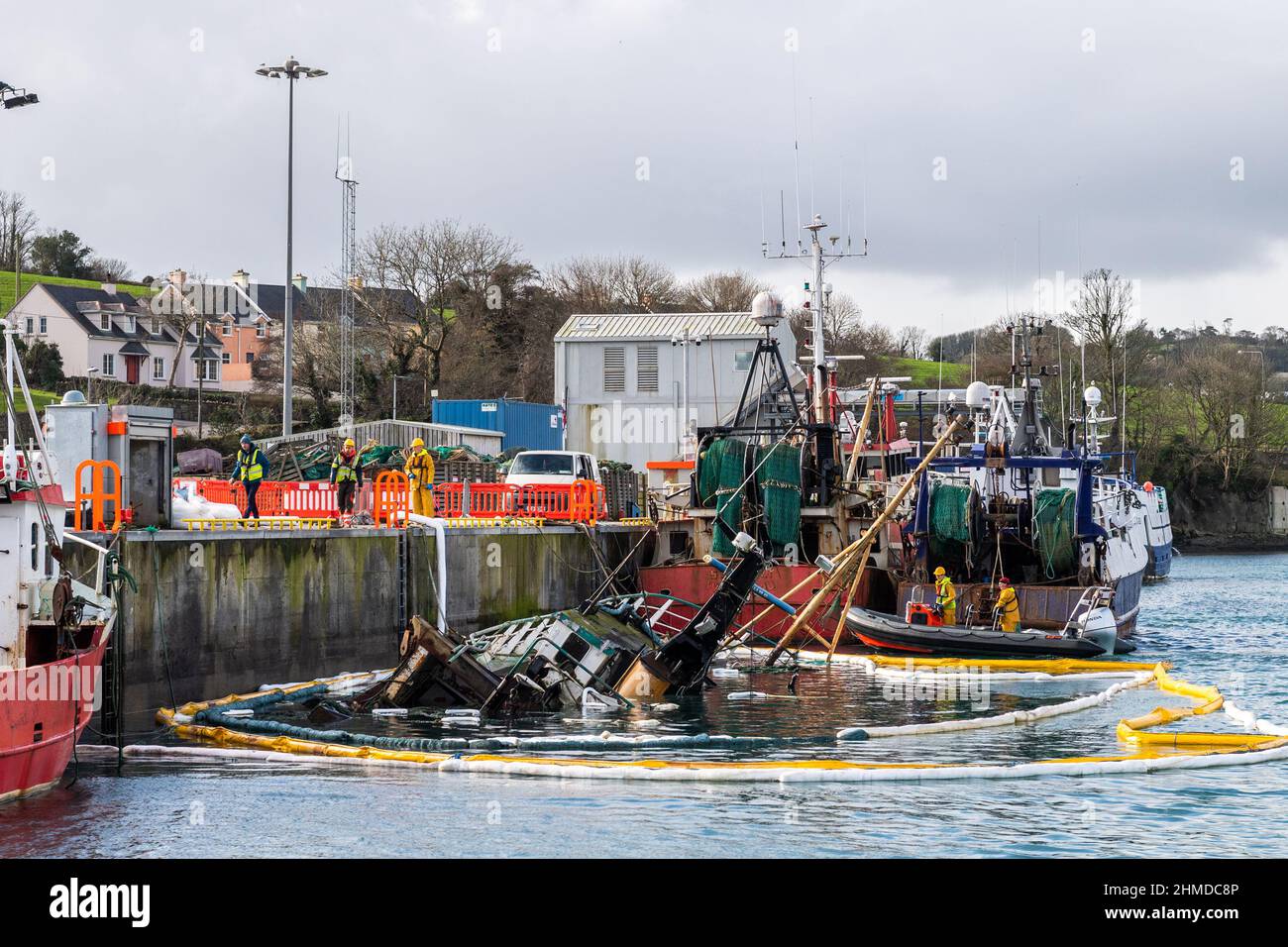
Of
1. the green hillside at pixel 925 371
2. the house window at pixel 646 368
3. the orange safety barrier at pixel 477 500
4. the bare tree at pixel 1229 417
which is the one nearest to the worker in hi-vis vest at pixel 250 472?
the orange safety barrier at pixel 477 500

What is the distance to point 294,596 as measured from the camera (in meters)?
23.0

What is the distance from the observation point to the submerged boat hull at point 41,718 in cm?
1414

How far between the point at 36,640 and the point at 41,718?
917 mm

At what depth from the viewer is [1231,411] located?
7919cm

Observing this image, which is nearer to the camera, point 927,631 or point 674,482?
point 927,631

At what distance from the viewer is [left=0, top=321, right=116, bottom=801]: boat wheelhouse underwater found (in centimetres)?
1434

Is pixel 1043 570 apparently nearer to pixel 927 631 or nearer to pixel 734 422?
pixel 927 631

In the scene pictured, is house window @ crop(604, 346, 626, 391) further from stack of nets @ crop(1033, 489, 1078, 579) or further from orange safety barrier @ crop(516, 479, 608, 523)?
stack of nets @ crop(1033, 489, 1078, 579)

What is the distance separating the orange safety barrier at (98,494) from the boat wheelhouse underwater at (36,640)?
137 inches

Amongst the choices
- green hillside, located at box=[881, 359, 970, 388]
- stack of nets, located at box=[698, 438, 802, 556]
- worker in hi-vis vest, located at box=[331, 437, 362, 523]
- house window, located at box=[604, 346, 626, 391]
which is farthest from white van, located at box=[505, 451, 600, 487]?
green hillside, located at box=[881, 359, 970, 388]

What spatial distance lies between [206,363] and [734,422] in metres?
49.8

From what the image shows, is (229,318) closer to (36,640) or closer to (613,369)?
(613,369)
